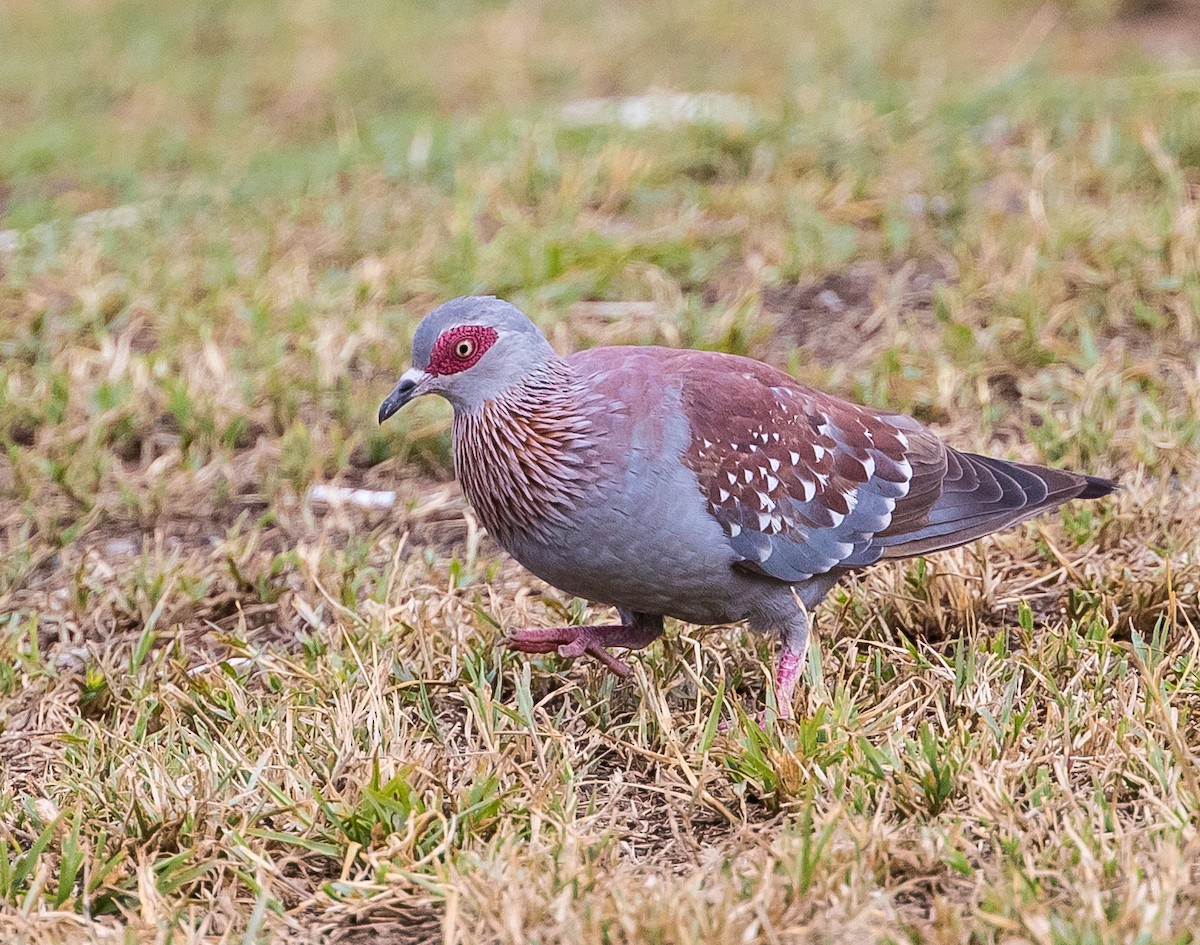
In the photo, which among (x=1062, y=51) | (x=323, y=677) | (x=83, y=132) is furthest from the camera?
(x=1062, y=51)

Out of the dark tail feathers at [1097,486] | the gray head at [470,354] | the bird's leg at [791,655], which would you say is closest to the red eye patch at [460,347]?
the gray head at [470,354]

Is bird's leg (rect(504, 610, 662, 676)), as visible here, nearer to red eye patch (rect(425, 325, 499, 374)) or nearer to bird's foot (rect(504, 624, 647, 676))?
bird's foot (rect(504, 624, 647, 676))

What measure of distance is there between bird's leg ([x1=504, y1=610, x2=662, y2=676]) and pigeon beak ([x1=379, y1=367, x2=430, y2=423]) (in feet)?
2.02

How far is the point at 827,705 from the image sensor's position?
10.5 ft

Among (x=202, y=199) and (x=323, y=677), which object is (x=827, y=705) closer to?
(x=323, y=677)

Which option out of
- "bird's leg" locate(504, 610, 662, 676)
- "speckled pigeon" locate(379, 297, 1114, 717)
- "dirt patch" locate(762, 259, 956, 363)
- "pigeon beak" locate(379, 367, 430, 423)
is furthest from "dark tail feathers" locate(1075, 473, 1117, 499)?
"pigeon beak" locate(379, 367, 430, 423)

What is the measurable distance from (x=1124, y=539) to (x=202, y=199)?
4306 mm

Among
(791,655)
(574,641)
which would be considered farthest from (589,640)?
(791,655)

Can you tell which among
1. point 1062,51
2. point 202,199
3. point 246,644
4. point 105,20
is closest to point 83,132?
point 202,199

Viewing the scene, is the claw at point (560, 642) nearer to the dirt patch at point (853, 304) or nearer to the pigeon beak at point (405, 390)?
the pigeon beak at point (405, 390)

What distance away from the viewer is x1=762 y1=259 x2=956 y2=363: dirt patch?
5191 millimetres

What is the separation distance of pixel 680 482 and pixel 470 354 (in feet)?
1.90

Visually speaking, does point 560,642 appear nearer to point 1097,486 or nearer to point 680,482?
point 680,482

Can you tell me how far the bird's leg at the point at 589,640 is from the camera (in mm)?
3479
